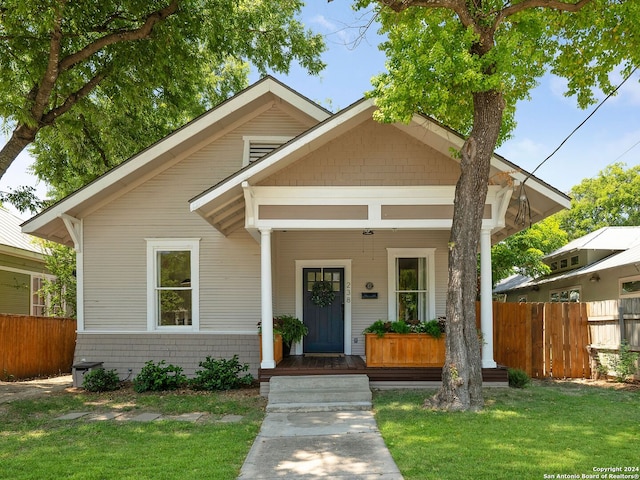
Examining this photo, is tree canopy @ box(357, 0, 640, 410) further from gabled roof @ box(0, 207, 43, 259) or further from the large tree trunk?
gabled roof @ box(0, 207, 43, 259)

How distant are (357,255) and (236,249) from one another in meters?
2.69

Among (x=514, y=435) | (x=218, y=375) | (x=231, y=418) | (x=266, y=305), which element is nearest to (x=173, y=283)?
(x=218, y=375)

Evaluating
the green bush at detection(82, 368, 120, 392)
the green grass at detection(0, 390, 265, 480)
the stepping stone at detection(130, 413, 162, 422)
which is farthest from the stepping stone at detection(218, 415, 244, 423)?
the green bush at detection(82, 368, 120, 392)

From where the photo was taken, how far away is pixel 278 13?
14.7m

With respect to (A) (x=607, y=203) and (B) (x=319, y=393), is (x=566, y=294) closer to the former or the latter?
(B) (x=319, y=393)

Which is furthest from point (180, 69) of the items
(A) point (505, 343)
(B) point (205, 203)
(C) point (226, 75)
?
(A) point (505, 343)

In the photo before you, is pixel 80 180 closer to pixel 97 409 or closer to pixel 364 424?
pixel 97 409

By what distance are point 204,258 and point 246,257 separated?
0.89 m

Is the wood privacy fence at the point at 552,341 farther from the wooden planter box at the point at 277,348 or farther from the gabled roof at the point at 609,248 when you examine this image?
the wooden planter box at the point at 277,348

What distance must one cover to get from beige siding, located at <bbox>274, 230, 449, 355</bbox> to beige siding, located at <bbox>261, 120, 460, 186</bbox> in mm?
2774

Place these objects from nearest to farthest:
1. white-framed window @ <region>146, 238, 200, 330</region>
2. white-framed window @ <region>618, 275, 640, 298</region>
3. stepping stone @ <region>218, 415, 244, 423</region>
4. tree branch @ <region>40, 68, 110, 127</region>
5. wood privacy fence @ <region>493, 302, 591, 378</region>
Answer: stepping stone @ <region>218, 415, 244, 423</region>, tree branch @ <region>40, 68, 110, 127</region>, white-framed window @ <region>146, 238, 200, 330</region>, wood privacy fence @ <region>493, 302, 591, 378</region>, white-framed window @ <region>618, 275, 640, 298</region>

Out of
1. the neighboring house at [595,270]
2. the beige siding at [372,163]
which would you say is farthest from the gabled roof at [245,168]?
the neighboring house at [595,270]

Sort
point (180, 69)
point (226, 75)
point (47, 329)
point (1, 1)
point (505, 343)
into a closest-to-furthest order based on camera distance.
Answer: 1. point (1, 1)
2. point (505, 343)
3. point (180, 69)
4. point (47, 329)
5. point (226, 75)

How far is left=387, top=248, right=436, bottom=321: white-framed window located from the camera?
11.6 m
